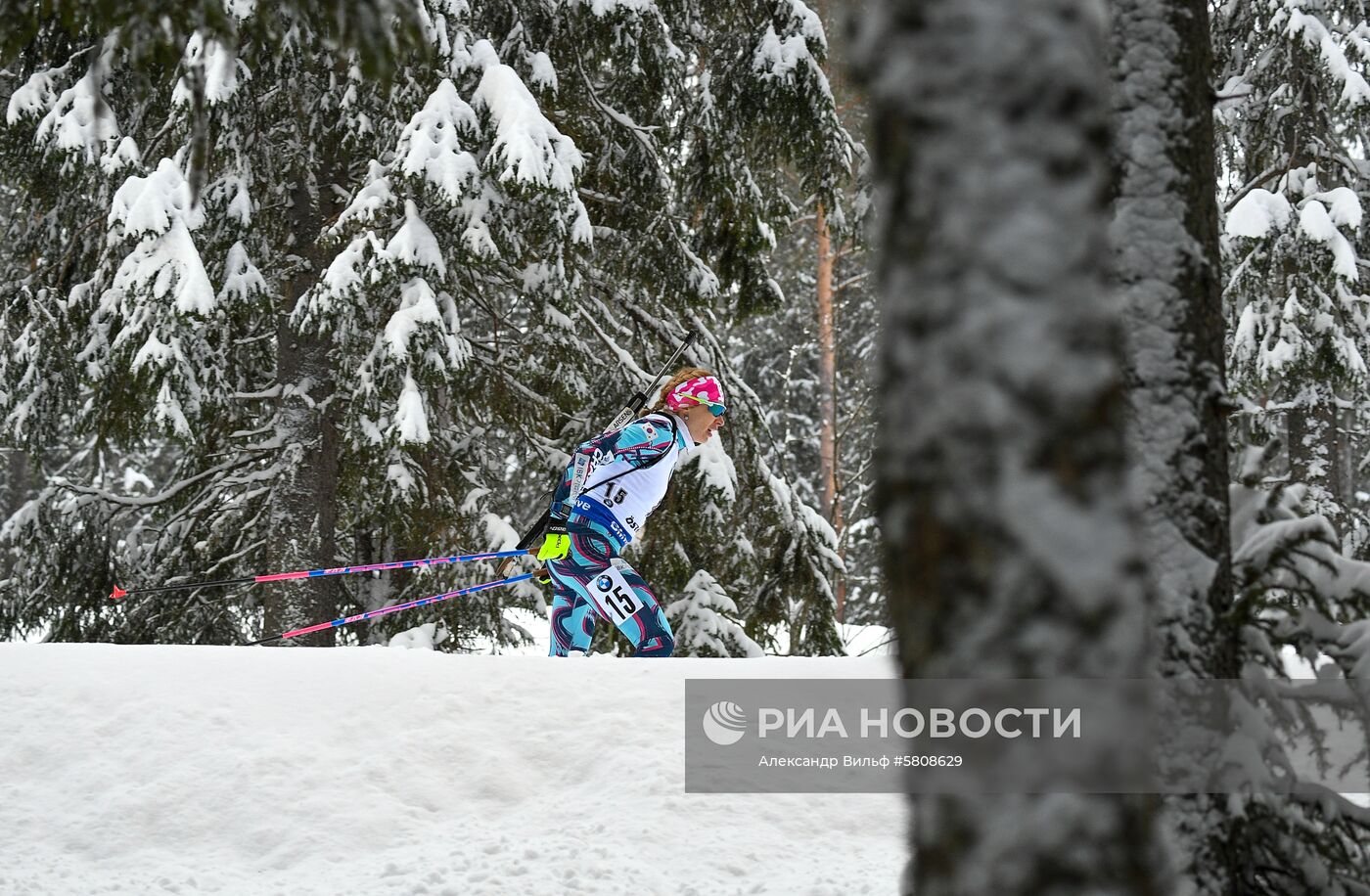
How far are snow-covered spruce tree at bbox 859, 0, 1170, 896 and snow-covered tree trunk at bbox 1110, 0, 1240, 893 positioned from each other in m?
1.50

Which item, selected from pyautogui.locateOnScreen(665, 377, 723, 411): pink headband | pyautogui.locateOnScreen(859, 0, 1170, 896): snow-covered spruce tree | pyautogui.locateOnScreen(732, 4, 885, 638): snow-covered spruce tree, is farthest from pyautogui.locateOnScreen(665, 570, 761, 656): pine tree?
pyautogui.locateOnScreen(859, 0, 1170, 896): snow-covered spruce tree

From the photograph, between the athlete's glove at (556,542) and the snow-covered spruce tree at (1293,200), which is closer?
the athlete's glove at (556,542)

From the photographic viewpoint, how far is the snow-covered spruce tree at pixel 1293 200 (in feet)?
34.1

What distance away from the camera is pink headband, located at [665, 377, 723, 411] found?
6.18 meters

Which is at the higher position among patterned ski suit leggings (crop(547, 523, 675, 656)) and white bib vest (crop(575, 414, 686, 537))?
white bib vest (crop(575, 414, 686, 537))

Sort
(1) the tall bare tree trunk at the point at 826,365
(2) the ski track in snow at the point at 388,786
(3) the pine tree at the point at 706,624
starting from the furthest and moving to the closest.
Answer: (1) the tall bare tree trunk at the point at 826,365
(3) the pine tree at the point at 706,624
(2) the ski track in snow at the point at 388,786

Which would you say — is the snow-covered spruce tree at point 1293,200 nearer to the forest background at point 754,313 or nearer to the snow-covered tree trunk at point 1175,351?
the forest background at point 754,313

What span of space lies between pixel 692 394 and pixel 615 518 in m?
0.74

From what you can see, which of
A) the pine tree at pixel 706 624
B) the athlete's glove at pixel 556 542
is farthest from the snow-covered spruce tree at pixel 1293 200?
the athlete's glove at pixel 556 542

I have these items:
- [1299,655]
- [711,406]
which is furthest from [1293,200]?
[1299,655]

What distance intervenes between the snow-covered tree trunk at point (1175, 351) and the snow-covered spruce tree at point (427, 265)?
4904mm

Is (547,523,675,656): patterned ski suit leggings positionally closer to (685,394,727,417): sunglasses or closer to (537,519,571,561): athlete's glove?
(537,519,571,561): athlete's glove

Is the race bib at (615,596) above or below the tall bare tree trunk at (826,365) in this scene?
below

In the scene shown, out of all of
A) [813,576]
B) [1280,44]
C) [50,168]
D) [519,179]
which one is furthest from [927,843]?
[1280,44]
